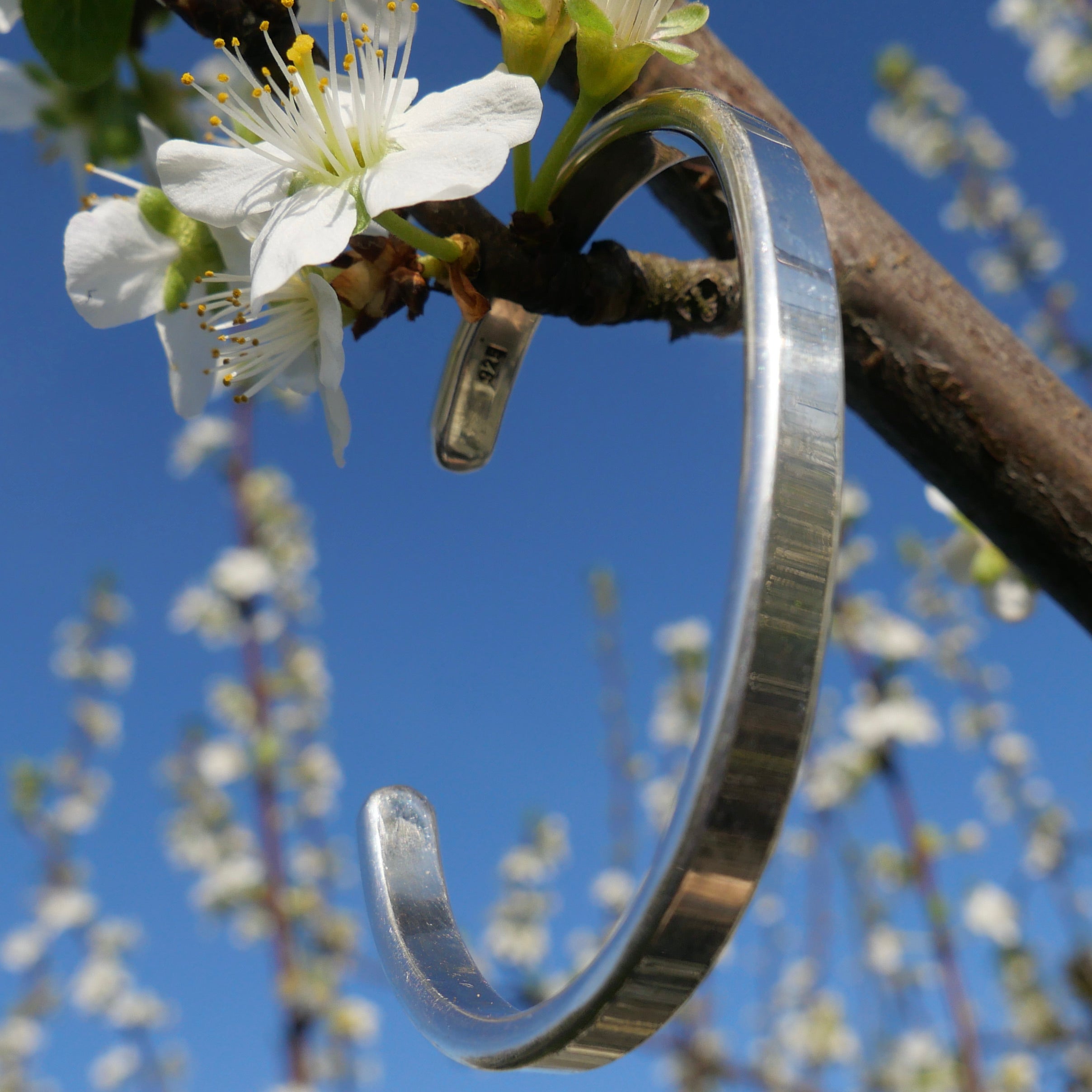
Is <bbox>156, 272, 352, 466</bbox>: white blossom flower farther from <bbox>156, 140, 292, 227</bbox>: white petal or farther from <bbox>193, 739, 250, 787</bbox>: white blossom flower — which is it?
<bbox>193, 739, 250, 787</bbox>: white blossom flower

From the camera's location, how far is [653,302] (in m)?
0.50

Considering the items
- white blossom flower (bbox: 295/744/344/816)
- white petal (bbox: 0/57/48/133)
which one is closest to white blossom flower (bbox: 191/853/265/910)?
white blossom flower (bbox: 295/744/344/816)

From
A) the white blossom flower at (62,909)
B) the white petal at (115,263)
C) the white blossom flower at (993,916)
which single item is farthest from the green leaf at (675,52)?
the white blossom flower at (62,909)

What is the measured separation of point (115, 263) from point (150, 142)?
16 centimetres

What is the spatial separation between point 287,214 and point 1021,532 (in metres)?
0.42

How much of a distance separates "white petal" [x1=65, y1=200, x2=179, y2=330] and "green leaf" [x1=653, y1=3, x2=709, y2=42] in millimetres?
230

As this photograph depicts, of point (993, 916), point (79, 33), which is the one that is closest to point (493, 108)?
point (79, 33)

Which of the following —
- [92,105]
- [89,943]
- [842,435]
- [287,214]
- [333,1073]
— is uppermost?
[92,105]

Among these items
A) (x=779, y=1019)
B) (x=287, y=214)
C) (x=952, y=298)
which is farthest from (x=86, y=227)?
(x=779, y=1019)

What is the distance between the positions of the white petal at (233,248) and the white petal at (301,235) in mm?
83

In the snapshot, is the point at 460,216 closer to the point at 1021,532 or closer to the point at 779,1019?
the point at 1021,532

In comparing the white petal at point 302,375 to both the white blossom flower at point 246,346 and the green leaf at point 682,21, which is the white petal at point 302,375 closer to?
the white blossom flower at point 246,346

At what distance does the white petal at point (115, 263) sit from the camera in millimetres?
421

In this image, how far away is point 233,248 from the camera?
43 cm
